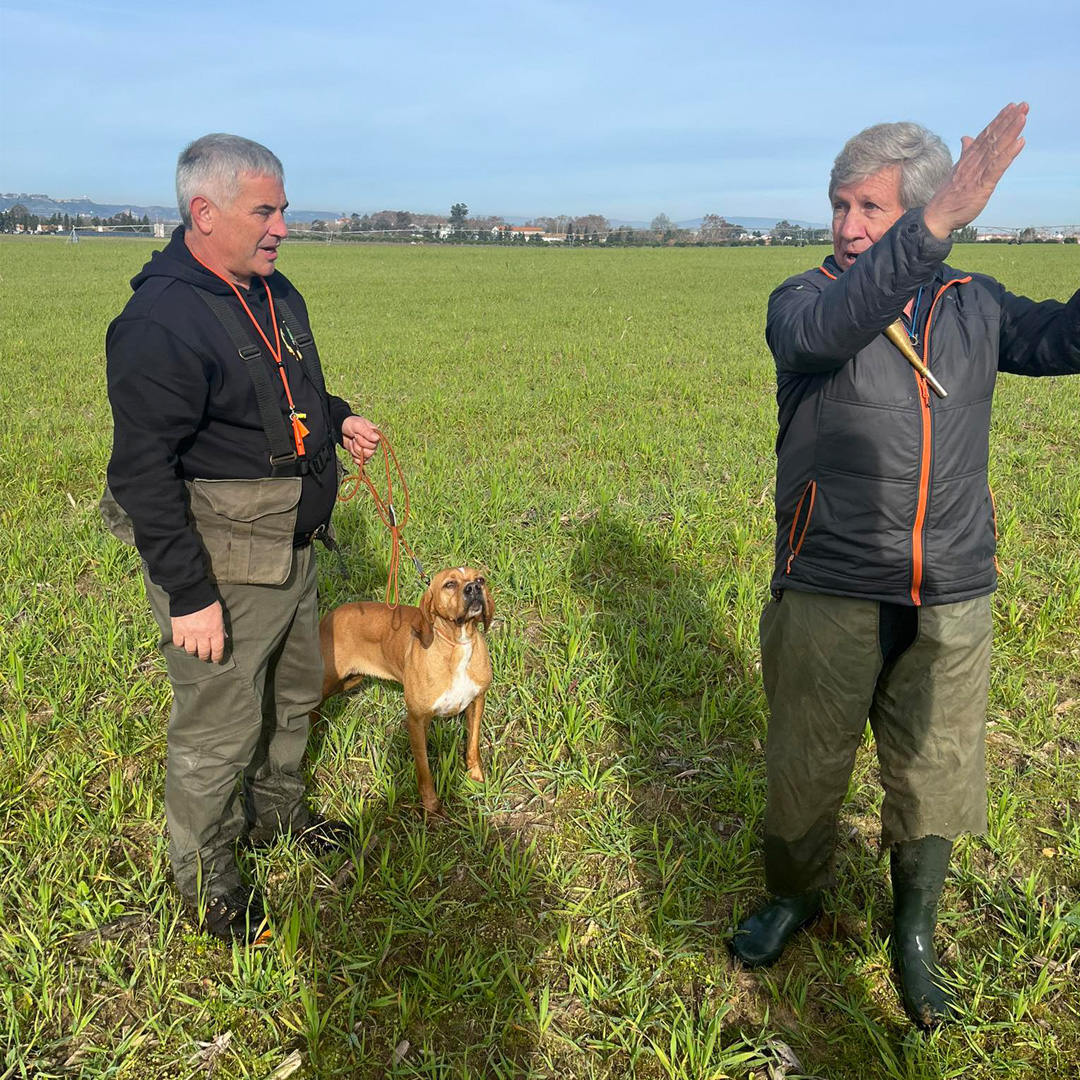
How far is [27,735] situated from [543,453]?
5.11 m

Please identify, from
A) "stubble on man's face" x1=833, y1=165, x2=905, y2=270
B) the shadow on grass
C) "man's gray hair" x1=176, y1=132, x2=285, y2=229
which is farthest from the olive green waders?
"man's gray hair" x1=176, y1=132, x2=285, y2=229

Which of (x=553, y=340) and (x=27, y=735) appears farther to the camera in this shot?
(x=553, y=340)

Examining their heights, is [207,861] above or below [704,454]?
below

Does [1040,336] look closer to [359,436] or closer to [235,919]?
[359,436]

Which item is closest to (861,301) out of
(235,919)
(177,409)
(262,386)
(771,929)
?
(262,386)

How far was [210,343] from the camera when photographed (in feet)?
7.66

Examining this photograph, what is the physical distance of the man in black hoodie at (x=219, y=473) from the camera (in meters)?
2.25

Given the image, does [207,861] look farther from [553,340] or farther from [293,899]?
[553,340]

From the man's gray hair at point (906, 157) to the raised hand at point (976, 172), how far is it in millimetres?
356

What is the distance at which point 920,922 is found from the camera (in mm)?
2463

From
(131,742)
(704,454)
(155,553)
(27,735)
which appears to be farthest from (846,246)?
(704,454)

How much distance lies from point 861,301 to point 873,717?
137 cm

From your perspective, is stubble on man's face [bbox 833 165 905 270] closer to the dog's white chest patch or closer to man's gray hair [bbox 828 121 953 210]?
man's gray hair [bbox 828 121 953 210]

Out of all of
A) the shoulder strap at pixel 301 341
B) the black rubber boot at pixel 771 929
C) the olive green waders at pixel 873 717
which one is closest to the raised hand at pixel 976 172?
the olive green waders at pixel 873 717
